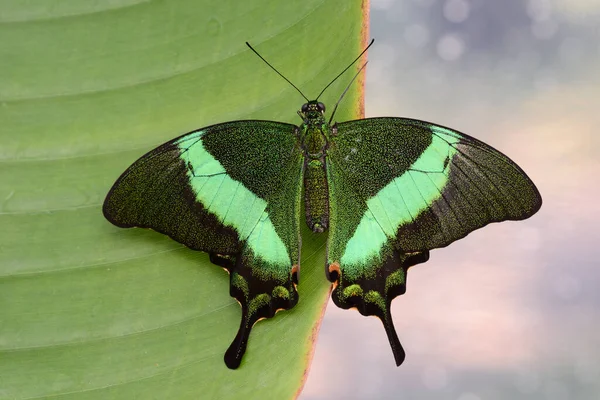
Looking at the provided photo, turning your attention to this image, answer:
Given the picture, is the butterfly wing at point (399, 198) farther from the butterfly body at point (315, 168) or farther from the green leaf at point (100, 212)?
the green leaf at point (100, 212)

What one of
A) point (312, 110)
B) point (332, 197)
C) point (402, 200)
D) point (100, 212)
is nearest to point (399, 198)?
point (402, 200)

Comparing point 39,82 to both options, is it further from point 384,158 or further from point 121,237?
point 384,158

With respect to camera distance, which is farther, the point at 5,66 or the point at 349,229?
A: the point at 349,229

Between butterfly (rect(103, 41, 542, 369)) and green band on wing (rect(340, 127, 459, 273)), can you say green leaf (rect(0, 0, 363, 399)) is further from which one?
green band on wing (rect(340, 127, 459, 273))

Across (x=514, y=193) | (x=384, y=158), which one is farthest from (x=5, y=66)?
(x=514, y=193)

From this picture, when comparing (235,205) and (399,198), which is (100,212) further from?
(399,198)
